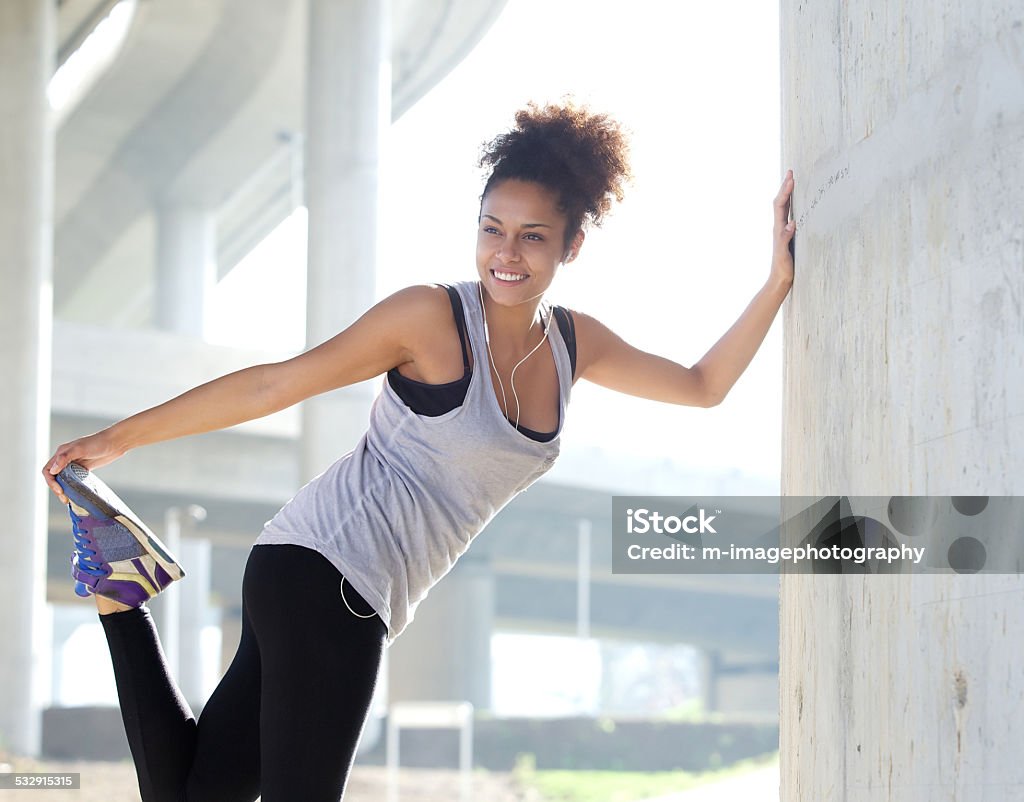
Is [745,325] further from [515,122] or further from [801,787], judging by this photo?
[801,787]

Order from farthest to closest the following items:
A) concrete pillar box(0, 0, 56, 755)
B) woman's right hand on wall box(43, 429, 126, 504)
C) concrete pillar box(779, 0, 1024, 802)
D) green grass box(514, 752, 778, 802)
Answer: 1. concrete pillar box(0, 0, 56, 755)
2. green grass box(514, 752, 778, 802)
3. woman's right hand on wall box(43, 429, 126, 504)
4. concrete pillar box(779, 0, 1024, 802)

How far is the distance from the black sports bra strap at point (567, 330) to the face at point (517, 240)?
0.65 feet

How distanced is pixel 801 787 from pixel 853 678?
354 millimetres

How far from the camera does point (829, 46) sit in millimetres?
2439

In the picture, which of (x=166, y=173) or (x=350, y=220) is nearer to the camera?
(x=350, y=220)

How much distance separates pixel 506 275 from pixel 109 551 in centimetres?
116

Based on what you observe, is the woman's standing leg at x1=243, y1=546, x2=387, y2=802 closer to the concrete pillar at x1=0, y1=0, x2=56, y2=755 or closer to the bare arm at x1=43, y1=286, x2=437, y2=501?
the bare arm at x1=43, y1=286, x2=437, y2=501

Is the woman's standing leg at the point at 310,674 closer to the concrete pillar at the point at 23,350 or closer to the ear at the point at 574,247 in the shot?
the ear at the point at 574,247

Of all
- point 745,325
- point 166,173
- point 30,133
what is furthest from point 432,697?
point 745,325

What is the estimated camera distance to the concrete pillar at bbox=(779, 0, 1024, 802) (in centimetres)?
185

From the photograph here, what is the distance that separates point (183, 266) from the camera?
111ft

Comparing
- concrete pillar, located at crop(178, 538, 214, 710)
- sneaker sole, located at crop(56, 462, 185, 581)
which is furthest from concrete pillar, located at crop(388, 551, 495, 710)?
sneaker sole, located at crop(56, 462, 185, 581)

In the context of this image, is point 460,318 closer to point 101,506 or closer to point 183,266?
point 101,506

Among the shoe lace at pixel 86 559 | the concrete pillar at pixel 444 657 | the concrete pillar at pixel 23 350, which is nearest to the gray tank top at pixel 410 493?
the shoe lace at pixel 86 559
